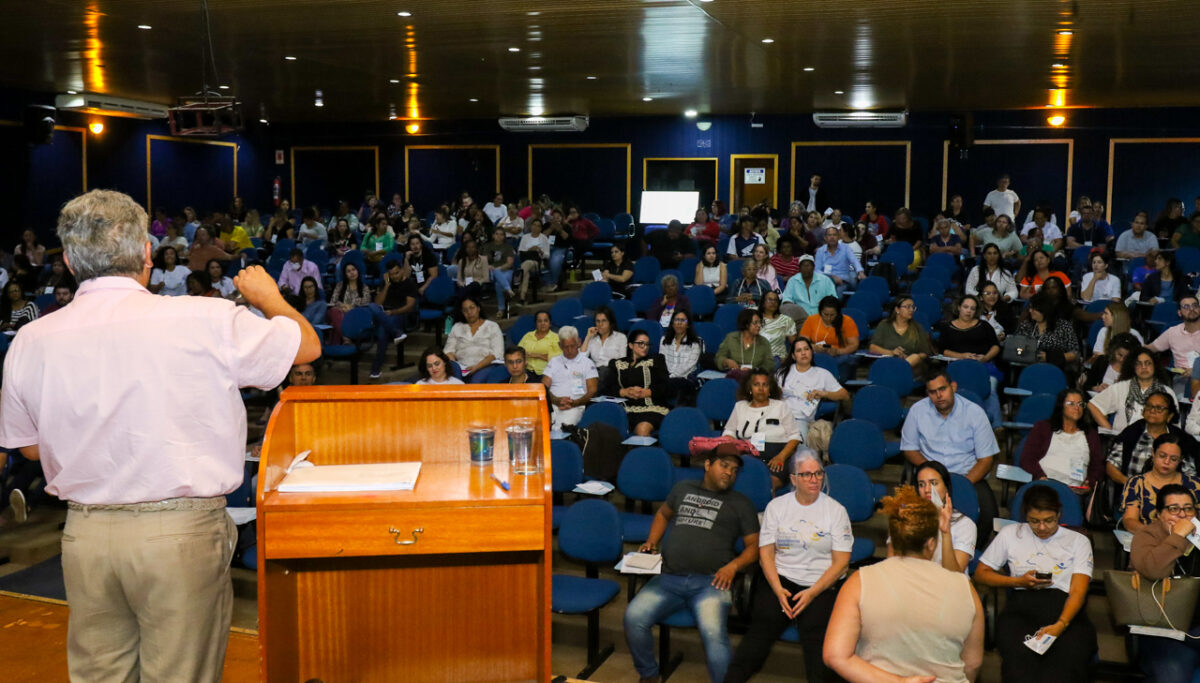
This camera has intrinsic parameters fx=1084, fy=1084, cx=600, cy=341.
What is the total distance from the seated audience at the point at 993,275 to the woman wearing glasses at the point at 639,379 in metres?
3.99

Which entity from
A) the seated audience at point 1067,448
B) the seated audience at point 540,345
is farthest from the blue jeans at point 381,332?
the seated audience at point 1067,448

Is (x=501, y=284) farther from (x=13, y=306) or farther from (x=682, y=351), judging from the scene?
(x=13, y=306)

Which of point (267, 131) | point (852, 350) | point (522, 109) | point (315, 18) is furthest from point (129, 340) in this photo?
point (267, 131)

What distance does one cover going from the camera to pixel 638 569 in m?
4.89

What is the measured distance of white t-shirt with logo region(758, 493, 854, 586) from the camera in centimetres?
486

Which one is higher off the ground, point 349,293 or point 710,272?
point 710,272

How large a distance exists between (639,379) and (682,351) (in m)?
0.70

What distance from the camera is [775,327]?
28.6 feet

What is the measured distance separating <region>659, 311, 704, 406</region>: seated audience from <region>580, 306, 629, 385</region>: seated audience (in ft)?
1.05

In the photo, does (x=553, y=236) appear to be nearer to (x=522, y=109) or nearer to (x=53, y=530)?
(x=522, y=109)

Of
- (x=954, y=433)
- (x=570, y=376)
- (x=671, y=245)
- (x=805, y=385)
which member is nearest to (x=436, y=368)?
(x=570, y=376)

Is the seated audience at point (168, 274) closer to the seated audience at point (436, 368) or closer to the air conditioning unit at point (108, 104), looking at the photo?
the air conditioning unit at point (108, 104)

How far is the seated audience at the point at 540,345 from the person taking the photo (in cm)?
842

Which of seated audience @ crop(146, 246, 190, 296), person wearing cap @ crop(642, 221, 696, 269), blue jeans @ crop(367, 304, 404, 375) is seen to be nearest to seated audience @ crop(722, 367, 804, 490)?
blue jeans @ crop(367, 304, 404, 375)
